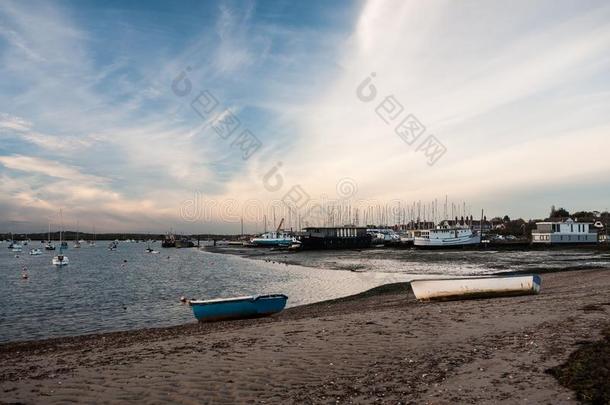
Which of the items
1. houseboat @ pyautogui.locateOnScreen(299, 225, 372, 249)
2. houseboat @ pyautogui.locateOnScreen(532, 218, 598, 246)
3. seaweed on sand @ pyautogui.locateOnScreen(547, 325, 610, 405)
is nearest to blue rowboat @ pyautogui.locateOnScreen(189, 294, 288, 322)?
seaweed on sand @ pyautogui.locateOnScreen(547, 325, 610, 405)

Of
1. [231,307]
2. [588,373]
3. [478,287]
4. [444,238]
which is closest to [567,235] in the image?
[444,238]

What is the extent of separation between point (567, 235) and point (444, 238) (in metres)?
27.3

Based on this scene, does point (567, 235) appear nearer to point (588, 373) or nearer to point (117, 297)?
point (117, 297)

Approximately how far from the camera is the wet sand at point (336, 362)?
26.1ft

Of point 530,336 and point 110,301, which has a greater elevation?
point 530,336

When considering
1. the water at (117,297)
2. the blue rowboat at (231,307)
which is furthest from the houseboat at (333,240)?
the blue rowboat at (231,307)

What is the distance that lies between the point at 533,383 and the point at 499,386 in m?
0.58

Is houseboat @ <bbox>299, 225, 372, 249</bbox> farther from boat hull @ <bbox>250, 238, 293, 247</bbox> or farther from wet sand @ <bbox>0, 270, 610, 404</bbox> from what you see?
wet sand @ <bbox>0, 270, 610, 404</bbox>

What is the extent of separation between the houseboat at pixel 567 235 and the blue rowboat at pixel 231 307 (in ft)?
313

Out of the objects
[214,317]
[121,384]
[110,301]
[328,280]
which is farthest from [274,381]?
[328,280]

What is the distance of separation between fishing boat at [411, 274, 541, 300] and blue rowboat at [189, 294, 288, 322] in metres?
7.09

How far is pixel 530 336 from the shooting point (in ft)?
37.3

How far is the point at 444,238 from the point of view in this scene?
9869 cm

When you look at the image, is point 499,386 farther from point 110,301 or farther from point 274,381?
point 110,301
